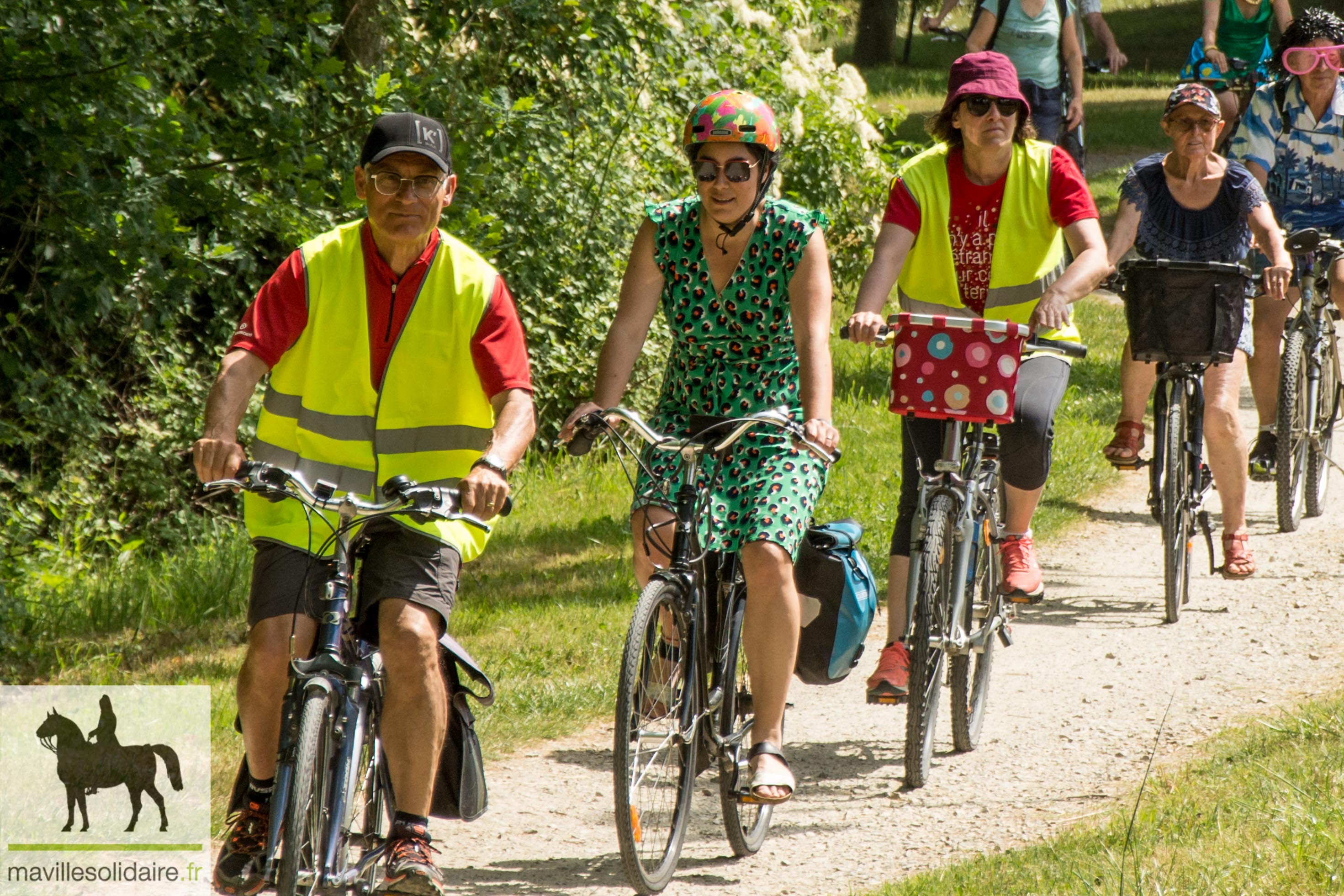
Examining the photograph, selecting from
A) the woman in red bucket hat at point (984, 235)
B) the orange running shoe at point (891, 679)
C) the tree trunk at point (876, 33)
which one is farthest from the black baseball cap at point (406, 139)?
the tree trunk at point (876, 33)

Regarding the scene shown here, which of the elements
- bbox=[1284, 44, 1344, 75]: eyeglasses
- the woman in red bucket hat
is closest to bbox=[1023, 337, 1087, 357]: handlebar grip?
the woman in red bucket hat

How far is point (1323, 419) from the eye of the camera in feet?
27.4

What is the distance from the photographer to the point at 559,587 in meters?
7.57

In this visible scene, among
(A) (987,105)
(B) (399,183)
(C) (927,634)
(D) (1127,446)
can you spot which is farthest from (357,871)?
(D) (1127,446)

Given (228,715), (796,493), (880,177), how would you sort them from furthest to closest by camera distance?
(880,177), (228,715), (796,493)

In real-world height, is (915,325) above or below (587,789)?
above

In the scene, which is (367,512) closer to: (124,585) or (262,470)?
(262,470)

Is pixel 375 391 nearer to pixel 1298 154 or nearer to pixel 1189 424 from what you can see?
pixel 1189 424

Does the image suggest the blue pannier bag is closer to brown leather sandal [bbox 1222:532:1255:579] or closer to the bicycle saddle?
brown leather sandal [bbox 1222:532:1255:579]

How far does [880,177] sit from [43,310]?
6.86m

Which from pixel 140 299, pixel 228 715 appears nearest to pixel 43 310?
pixel 140 299

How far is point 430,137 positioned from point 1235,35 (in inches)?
334

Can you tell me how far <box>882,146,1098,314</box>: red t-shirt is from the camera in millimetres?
5266

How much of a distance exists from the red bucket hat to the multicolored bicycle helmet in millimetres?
1085
